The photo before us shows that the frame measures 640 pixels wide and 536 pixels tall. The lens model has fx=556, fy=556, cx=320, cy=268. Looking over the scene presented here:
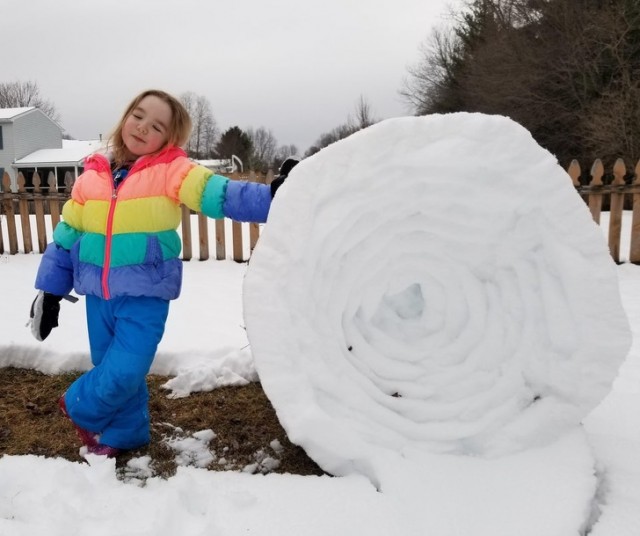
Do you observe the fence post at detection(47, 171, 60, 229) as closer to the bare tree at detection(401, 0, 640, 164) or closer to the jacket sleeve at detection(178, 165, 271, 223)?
the jacket sleeve at detection(178, 165, 271, 223)

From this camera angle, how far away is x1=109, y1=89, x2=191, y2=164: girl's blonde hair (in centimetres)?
239

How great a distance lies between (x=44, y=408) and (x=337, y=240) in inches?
74.7

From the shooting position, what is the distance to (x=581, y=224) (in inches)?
73.7

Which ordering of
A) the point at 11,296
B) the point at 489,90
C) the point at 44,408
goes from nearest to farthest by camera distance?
the point at 44,408
the point at 11,296
the point at 489,90

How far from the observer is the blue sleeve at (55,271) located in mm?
2385

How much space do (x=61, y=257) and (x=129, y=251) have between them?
422 mm

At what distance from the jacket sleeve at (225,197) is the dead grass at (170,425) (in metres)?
0.97

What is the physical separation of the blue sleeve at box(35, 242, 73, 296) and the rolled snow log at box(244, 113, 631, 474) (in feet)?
3.41

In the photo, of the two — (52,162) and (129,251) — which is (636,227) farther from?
(52,162)

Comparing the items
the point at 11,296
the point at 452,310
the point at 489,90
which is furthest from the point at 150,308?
the point at 489,90

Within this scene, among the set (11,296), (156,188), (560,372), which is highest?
(156,188)

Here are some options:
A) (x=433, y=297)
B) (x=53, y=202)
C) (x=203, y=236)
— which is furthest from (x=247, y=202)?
(x=53, y=202)

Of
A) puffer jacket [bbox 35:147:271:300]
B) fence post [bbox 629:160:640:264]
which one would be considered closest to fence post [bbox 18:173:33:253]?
puffer jacket [bbox 35:147:271:300]

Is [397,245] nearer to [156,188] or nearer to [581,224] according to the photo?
[581,224]
